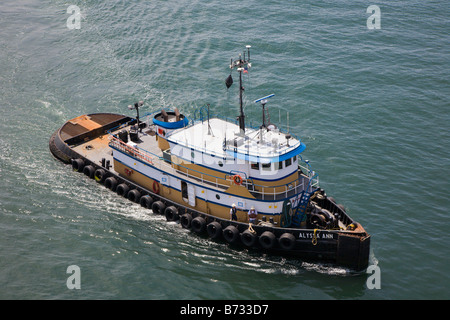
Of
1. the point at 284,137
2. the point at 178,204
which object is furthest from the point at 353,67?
the point at 178,204

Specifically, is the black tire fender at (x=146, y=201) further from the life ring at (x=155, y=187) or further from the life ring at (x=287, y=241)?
the life ring at (x=287, y=241)

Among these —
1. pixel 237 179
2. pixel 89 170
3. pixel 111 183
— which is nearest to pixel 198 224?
pixel 237 179

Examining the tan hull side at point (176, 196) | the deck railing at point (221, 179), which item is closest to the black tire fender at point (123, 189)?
the tan hull side at point (176, 196)

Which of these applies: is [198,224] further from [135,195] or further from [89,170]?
[89,170]

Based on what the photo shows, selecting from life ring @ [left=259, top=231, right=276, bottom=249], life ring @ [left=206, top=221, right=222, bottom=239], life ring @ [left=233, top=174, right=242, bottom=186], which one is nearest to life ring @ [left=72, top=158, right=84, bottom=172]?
life ring @ [left=206, top=221, right=222, bottom=239]

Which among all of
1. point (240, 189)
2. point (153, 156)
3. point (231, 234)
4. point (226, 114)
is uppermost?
point (226, 114)

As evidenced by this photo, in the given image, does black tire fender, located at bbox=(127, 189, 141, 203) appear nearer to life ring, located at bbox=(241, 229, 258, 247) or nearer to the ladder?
life ring, located at bbox=(241, 229, 258, 247)
